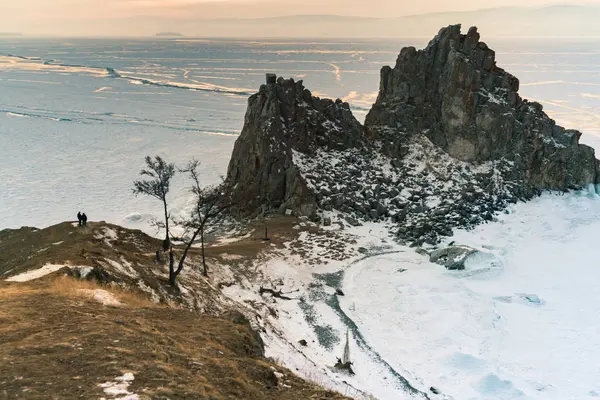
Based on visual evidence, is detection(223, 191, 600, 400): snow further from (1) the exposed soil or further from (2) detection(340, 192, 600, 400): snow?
(1) the exposed soil

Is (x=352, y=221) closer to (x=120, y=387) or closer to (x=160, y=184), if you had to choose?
(x=160, y=184)

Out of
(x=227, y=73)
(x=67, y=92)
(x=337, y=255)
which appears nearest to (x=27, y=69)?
(x=67, y=92)

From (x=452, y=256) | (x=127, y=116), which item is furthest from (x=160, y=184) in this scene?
(x=127, y=116)

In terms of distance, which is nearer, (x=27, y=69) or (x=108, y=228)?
(x=108, y=228)

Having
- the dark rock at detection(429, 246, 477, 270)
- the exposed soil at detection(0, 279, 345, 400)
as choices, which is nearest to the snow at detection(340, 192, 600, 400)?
the dark rock at detection(429, 246, 477, 270)

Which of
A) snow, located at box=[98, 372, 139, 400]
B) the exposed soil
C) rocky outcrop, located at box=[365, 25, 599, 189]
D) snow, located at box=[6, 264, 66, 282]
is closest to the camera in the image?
snow, located at box=[98, 372, 139, 400]

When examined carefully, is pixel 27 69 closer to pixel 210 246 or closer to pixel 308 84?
pixel 308 84
